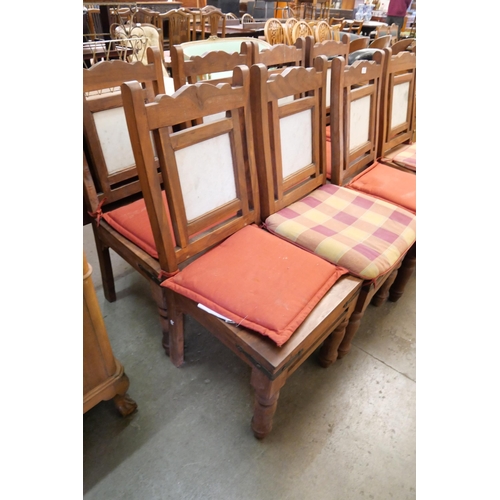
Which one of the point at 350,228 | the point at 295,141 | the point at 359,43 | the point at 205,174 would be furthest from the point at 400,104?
the point at 205,174

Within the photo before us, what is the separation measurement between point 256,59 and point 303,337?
1309 millimetres

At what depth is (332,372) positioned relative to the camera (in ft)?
4.46

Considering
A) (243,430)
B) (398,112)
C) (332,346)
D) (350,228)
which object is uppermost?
(398,112)

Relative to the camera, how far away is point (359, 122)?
65.0 inches

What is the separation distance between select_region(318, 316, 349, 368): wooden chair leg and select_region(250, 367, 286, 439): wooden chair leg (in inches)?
13.0

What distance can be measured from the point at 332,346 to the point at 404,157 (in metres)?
1.12

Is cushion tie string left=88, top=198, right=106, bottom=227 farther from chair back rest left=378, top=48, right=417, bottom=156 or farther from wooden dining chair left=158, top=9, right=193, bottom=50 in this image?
wooden dining chair left=158, top=9, right=193, bottom=50

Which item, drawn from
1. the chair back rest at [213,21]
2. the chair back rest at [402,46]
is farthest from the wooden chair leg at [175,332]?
the chair back rest at [213,21]

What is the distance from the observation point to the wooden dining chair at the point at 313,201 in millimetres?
1164

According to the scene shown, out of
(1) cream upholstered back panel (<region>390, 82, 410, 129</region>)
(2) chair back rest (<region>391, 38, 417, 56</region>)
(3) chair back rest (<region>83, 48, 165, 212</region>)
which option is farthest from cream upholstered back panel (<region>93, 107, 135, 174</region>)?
(2) chair back rest (<region>391, 38, 417, 56</region>)

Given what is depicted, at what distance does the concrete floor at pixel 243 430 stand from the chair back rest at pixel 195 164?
49 centimetres

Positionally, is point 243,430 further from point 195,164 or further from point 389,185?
point 389,185

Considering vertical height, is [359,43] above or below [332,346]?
above

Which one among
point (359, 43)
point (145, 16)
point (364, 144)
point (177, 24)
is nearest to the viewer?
point (364, 144)
